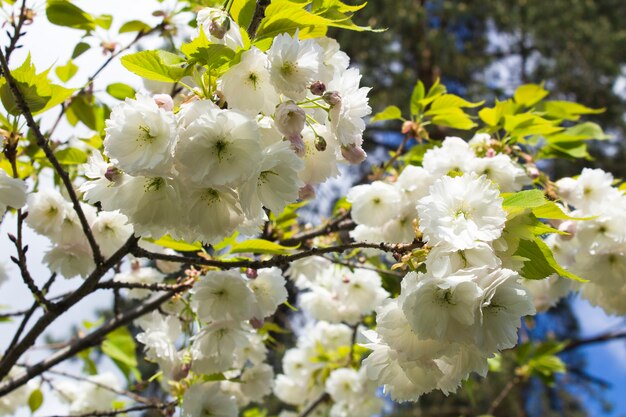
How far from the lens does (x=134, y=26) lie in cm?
199

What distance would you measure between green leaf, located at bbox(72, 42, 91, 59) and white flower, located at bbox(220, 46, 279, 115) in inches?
41.5

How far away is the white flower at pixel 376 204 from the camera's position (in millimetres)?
1587

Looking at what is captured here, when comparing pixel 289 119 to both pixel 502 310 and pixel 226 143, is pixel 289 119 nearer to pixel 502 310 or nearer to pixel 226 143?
pixel 226 143

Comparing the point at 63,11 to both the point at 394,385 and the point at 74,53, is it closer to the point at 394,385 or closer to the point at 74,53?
the point at 74,53

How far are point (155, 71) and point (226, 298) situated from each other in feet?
1.96

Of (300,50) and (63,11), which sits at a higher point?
(63,11)

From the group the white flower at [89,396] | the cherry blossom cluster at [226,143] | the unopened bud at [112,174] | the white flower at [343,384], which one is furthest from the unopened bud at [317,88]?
the white flower at [89,396]

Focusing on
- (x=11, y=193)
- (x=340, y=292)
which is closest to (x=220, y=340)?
(x=11, y=193)

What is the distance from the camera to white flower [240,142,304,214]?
893mm

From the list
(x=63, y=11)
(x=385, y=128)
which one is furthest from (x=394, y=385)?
(x=385, y=128)

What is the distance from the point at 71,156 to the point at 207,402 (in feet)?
2.48

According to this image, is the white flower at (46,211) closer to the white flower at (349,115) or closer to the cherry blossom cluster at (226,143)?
the cherry blossom cluster at (226,143)

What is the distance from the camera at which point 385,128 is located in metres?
6.64

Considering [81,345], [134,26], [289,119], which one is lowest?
[289,119]
